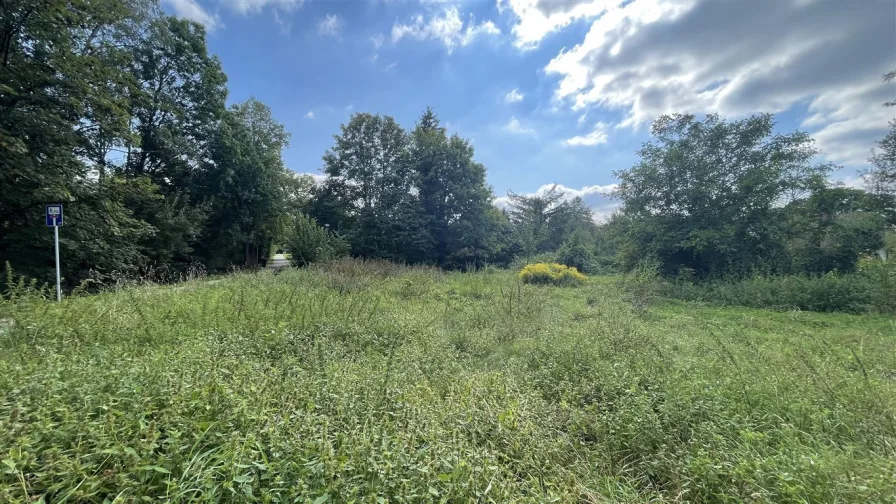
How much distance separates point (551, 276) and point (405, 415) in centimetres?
1170

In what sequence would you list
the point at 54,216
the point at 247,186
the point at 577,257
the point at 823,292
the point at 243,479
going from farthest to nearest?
the point at 577,257 < the point at 247,186 < the point at 823,292 < the point at 54,216 < the point at 243,479

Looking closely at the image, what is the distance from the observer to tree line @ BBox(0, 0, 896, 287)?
7.73 m

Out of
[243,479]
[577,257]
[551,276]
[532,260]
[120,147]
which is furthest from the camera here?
[532,260]

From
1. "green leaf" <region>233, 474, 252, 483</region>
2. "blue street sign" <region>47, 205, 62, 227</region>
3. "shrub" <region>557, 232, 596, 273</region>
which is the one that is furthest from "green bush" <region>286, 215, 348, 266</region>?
"green leaf" <region>233, 474, 252, 483</region>

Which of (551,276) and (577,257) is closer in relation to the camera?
(551,276)

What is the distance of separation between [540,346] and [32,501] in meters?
4.31

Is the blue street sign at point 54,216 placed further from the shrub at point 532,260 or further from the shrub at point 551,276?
the shrub at point 532,260

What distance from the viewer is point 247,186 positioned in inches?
646

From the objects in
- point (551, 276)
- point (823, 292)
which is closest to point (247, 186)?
point (551, 276)

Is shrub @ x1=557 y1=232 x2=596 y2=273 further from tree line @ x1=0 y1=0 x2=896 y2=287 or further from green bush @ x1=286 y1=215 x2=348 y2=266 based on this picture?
green bush @ x1=286 y1=215 x2=348 y2=266

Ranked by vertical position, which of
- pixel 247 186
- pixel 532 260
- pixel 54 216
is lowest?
pixel 532 260

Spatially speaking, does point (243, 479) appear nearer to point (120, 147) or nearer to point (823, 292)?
point (823, 292)

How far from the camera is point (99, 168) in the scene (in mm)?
9750

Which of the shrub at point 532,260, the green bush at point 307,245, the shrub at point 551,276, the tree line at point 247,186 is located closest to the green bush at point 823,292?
the tree line at point 247,186
